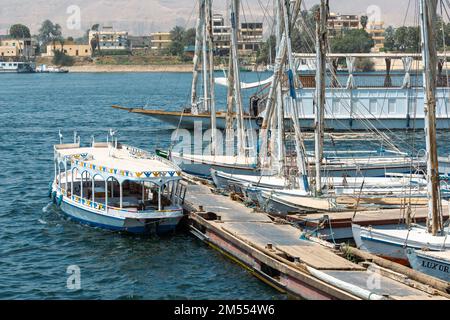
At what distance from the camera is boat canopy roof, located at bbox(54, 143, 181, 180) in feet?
133

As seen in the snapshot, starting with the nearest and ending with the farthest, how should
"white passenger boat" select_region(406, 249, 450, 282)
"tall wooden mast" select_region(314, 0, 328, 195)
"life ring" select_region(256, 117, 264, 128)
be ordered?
"white passenger boat" select_region(406, 249, 450, 282) < "tall wooden mast" select_region(314, 0, 328, 195) < "life ring" select_region(256, 117, 264, 128)

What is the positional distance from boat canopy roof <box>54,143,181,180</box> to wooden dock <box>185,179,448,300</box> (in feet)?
7.59

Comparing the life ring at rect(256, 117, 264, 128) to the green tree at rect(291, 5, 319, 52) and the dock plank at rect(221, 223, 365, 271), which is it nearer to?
the green tree at rect(291, 5, 319, 52)

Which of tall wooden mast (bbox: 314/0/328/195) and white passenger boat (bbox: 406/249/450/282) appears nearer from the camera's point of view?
white passenger boat (bbox: 406/249/450/282)

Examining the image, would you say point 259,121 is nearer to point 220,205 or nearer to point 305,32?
point 305,32

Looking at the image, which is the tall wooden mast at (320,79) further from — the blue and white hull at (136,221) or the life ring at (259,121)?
the life ring at (259,121)

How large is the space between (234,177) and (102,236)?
930 cm

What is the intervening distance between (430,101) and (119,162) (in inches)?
625

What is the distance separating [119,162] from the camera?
141 feet

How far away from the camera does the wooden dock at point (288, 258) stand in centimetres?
2905

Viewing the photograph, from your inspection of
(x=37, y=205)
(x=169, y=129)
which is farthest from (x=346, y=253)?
(x=169, y=129)

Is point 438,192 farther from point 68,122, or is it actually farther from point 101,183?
point 68,122

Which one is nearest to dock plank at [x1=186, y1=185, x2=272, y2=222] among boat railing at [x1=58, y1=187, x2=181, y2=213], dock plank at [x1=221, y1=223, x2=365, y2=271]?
boat railing at [x1=58, y1=187, x2=181, y2=213]

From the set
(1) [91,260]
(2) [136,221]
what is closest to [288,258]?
(1) [91,260]
